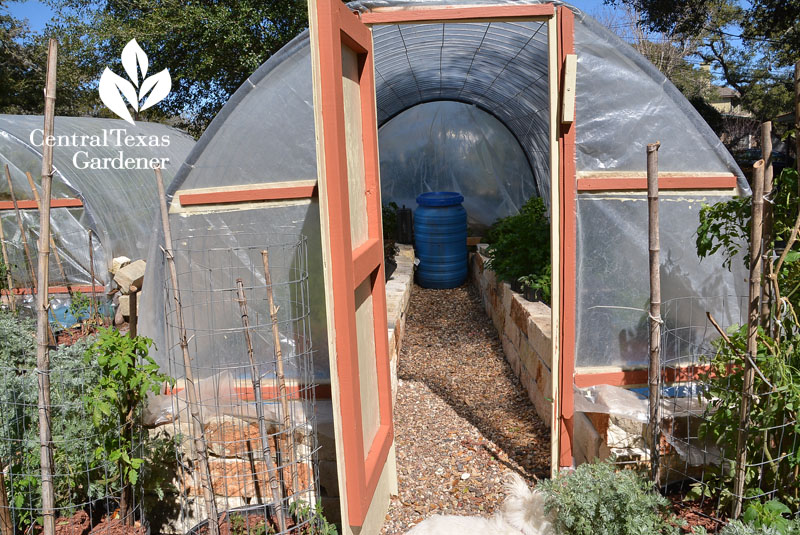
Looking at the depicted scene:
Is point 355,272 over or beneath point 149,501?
over

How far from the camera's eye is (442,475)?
13.8 ft

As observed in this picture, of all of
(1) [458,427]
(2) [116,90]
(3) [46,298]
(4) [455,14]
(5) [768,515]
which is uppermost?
(2) [116,90]

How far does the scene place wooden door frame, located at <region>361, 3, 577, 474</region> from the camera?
350 centimetres

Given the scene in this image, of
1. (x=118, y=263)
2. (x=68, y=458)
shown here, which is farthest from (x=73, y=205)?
(x=68, y=458)

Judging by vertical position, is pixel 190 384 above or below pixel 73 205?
below

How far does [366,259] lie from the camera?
10.6 ft

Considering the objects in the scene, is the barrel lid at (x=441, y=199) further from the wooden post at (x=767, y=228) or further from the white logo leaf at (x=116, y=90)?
the wooden post at (x=767, y=228)

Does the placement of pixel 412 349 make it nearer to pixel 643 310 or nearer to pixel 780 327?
pixel 643 310

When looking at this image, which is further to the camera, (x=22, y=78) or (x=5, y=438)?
(x=22, y=78)

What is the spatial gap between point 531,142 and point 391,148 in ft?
9.61

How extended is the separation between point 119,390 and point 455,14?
2717 millimetres

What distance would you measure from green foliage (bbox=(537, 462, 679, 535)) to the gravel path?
0.88 meters

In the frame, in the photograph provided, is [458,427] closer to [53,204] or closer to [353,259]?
[353,259]

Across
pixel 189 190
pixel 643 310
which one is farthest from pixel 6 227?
pixel 643 310
